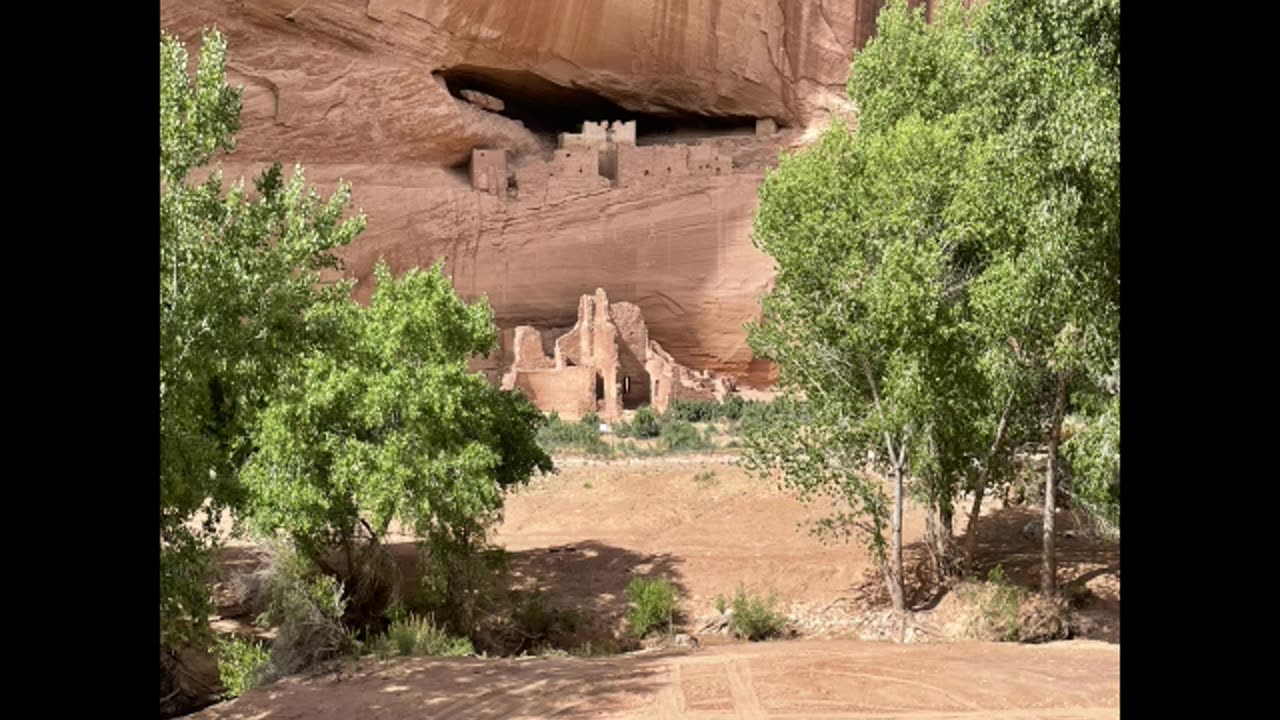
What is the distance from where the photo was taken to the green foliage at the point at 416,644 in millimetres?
10609

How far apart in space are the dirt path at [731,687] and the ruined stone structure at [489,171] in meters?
19.3

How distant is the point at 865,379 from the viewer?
42.5 feet

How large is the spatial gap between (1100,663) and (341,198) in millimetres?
8208

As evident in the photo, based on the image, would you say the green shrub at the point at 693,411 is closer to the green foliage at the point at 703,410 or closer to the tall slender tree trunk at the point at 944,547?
the green foliage at the point at 703,410

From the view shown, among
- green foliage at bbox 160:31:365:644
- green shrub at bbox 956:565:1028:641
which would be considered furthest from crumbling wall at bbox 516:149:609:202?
green foliage at bbox 160:31:365:644

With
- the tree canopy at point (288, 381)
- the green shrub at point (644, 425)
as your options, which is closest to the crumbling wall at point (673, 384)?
the green shrub at point (644, 425)

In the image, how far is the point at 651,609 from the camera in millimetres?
13852

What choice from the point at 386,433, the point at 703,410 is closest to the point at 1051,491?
the point at 386,433

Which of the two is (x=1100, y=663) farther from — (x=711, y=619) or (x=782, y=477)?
(x=782, y=477)

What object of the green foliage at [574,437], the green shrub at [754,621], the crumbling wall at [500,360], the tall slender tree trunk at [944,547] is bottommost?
the green shrub at [754,621]

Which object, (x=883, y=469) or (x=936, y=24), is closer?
(x=883, y=469)

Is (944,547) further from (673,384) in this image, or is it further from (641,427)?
(673,384)

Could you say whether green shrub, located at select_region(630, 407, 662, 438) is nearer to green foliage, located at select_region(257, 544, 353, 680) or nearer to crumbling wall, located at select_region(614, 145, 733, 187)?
crumbling wall, located at select_region(614, 145, 733, 187)

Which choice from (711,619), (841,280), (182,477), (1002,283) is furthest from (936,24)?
(182,477)
